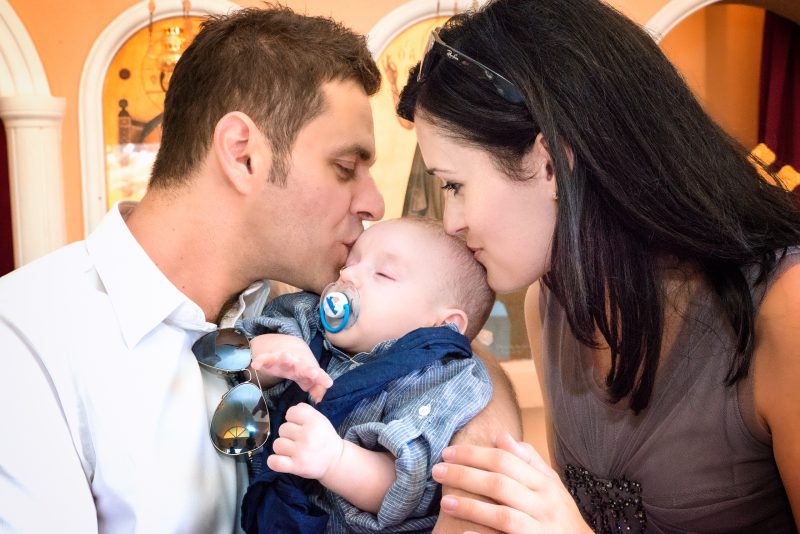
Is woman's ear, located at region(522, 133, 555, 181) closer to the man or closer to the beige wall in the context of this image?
the man

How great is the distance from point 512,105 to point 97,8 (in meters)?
5.36

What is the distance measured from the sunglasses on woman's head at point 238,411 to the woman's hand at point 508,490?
40cm

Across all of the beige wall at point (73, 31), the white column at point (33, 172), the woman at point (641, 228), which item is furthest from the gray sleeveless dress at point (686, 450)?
the white column at point (33, 172)

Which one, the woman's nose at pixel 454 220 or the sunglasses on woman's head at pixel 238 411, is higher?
the woman's nose at pixel 454 220

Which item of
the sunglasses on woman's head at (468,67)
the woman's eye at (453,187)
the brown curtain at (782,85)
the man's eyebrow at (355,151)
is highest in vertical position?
the sunglasses on woman's head at (468,67)

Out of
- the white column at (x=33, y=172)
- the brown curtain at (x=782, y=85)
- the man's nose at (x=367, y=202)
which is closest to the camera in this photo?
the man's nose at (x=367, y=202)

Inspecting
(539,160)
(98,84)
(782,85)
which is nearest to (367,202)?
(539,160)

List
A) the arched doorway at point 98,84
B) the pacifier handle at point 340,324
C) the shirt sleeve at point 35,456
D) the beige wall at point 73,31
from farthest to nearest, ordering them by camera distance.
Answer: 1. the arched doorway at point 98,84
2. the beige wall at point 73,31
3. the pacifier handle at point 340,324
4. the shirt sleeve at point 35,456

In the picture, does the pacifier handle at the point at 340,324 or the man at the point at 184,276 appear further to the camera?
the pacifier handle at the point at 340,324

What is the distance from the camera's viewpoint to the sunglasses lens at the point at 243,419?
1.56 metres

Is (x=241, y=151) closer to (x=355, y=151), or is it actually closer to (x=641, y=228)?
(x=355, y=151)

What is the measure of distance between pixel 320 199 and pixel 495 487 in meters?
0.91

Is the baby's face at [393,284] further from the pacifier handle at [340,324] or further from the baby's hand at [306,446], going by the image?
the baby's hand at [306,446]

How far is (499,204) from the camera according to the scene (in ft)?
5.37
